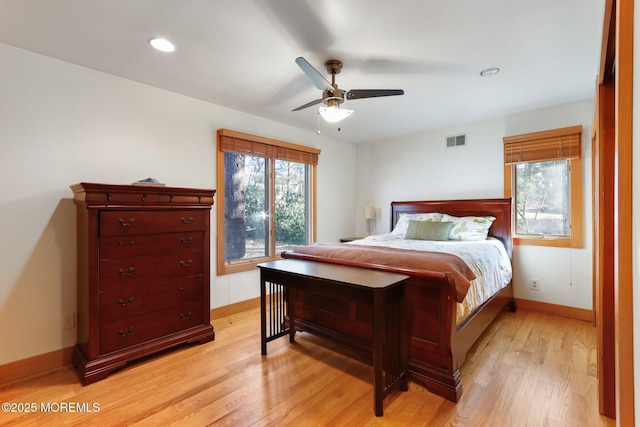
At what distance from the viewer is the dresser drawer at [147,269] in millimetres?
2246

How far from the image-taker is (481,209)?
380cm

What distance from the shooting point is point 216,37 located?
2.10m

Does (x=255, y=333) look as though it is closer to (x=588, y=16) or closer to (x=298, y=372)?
(x=298, y=372)

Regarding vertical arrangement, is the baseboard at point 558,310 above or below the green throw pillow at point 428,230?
below

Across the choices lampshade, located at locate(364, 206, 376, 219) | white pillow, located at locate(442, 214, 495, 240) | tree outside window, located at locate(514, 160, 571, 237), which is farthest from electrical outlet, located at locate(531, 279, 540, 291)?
lampshade, located at locate(364, 206, 376, 219)

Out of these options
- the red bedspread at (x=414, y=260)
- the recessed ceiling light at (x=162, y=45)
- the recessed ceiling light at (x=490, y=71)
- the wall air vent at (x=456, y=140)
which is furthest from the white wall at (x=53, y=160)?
the wall air vent at (x=456, y=140)

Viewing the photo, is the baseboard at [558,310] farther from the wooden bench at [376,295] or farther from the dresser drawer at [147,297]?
the dresser drawer at [147,297]

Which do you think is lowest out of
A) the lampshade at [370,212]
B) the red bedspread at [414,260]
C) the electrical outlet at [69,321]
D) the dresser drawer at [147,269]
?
the electrical outlet at [69,321]

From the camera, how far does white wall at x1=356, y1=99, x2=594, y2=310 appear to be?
10.8 ft

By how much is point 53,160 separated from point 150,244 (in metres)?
0.99

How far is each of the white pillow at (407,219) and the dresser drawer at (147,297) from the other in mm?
2649

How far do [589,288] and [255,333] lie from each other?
356 cm

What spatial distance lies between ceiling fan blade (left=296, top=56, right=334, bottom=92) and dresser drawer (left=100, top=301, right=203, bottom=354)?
2163mm

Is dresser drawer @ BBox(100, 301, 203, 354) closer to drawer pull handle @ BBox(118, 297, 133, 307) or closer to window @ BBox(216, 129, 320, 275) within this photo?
drawer pull handle @ BBox(118, 297, 133, 307)
